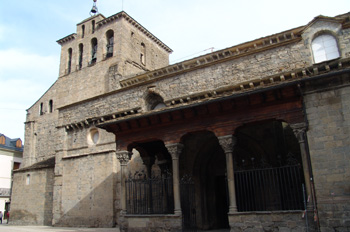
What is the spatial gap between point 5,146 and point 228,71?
29068 mm

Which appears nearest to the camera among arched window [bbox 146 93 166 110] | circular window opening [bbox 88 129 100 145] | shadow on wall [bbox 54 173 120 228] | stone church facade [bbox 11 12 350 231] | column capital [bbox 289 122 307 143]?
stone church facade [bbox 11 12 350 231]

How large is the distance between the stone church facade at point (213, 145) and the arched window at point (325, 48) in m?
0.04

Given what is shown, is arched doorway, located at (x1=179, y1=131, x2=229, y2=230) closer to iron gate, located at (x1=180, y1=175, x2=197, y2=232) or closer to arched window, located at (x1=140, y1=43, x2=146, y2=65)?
iron gate, located at (x1=180, y1=175, x2=197, y2=232)

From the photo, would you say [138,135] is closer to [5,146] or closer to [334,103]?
[334,103]

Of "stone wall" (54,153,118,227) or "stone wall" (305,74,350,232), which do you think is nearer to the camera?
"stone wall" (305,74,350,232)

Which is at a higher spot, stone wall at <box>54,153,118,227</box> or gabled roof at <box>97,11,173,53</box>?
gabled roof at <box>97,11,173,53</box>

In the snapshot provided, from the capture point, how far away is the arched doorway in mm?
12879

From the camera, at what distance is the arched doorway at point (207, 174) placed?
12.9 metres

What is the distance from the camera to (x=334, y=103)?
27.7 ft

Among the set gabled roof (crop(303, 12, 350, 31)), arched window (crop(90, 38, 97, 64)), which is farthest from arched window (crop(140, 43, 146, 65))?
gabled roof (crop(303, 12, 350, 31))

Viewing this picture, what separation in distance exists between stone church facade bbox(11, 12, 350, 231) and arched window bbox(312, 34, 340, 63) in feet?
0.12

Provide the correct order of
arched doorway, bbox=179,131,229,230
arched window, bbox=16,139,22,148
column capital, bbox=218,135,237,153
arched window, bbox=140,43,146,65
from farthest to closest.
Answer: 1. arched window, bbox=16,139,22,148
2. arched window, bbox=140,43,146,65
3. arched doorway, bbox=179,131,229,230
4. column capital, bbox=218,135,237,153

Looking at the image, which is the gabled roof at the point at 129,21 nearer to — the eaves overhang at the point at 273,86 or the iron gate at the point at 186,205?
the eaves overhang at the point at 273,86

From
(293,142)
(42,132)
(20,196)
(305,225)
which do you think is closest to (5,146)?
(42,132)
